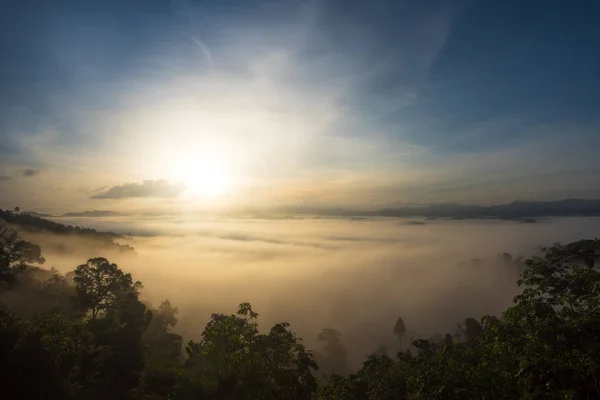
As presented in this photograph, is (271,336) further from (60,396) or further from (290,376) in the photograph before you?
(60,396)

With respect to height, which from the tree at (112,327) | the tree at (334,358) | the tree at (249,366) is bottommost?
the tree at (334,358)

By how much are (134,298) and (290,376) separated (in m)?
48.8

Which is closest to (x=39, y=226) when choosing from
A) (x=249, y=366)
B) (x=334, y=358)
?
(x=334, y=358)

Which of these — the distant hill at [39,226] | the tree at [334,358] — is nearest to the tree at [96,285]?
the tree at [334,358]

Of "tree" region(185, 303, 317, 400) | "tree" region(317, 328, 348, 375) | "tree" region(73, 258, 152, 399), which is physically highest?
"tree" region(185, 303, 317, 400)

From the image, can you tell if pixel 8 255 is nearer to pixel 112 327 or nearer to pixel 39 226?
pixel 112 327

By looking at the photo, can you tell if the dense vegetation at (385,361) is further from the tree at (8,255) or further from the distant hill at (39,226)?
the distant hill at (39,226)

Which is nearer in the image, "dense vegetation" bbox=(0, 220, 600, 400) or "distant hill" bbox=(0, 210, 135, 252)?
"dense vegetation" bbox=(0, 220, 600, 400)

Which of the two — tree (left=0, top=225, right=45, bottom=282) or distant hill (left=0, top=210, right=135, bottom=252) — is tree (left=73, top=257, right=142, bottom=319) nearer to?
tree (left=0, top=225, right=45, bottom=282)

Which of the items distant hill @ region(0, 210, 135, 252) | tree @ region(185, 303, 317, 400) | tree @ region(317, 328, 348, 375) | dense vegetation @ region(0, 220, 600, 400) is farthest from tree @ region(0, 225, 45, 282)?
distant hill @ region(0, 210, 135, 252)

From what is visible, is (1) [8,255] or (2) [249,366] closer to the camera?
(2) [249,366]

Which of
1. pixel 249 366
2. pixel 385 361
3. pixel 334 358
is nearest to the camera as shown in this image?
pixel 249 366

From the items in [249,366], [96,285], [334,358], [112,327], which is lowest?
[334,358]

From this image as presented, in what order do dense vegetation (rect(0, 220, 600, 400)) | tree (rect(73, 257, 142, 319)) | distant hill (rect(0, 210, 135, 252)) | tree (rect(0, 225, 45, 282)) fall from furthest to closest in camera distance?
distant hill (rect(0, 210, 135, 252))
tree (rect(73, 257, 142, 319))
tree (rect(0, 225, 45, 282))
dense vegetation (rect(0, 220, 600, 400))
